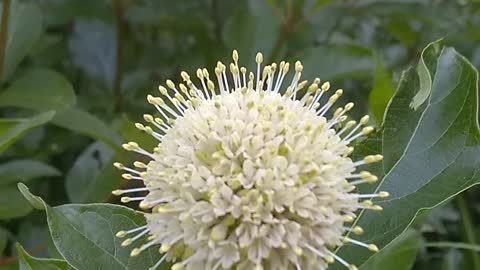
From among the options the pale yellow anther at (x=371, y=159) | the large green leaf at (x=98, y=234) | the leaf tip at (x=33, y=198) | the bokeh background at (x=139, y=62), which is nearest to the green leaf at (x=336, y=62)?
the bokeh background at (x=139, y=62)

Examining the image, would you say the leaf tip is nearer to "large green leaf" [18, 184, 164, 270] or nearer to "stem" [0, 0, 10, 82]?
"large green leaf" [18, 184, 164, 270]

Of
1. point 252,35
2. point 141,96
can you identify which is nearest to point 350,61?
point 252,35

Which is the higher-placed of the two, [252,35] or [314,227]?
→ [252,35]

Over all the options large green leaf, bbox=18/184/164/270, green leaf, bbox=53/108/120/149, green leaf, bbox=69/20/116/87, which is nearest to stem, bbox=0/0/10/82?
green leaf, bbox=53/108/120/149

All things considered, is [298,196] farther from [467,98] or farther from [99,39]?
[99,39]

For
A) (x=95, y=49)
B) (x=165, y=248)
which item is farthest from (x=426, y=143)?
(x=95, y=49)

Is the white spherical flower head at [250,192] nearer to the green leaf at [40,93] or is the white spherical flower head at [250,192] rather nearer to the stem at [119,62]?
the green leaf at [40,93]

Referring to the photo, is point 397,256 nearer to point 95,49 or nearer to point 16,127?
point 16,127
